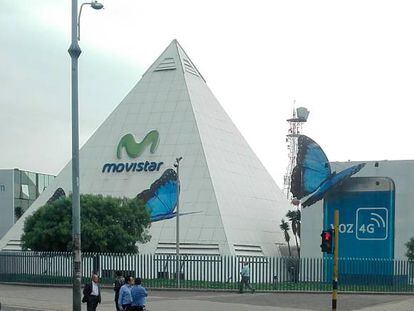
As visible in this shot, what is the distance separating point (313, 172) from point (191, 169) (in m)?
12.6

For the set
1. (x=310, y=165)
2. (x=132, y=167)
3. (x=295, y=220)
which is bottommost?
(x=295, y=220)

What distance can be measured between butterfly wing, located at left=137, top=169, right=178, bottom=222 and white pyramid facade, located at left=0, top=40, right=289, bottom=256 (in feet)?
2.26

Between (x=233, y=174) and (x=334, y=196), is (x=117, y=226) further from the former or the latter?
(x=233, y=174)

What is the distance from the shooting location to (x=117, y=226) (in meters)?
45.4

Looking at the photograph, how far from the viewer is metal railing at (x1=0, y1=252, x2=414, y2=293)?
3803 centimetres

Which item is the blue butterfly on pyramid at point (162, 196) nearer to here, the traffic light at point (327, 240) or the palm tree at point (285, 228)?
the palm tree at point (285, 228)

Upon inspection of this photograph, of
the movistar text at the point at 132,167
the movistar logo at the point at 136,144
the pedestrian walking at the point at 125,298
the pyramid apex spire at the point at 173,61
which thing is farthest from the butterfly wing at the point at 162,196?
the pedestrian walking at the point at 125,298

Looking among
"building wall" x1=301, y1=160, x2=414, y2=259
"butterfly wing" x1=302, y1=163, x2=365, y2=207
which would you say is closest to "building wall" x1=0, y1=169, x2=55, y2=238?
"butterfly wing" x1=302, y1=163, x2=365, y2=207

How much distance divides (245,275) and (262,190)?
35.6 metres

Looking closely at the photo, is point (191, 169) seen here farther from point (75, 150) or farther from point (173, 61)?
point (75, 150)

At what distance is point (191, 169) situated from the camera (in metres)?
63.3

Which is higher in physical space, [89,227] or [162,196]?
[162,196]

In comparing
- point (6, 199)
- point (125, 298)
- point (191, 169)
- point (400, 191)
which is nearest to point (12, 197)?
point (6, 199)

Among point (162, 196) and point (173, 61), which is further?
point (173, 61)
